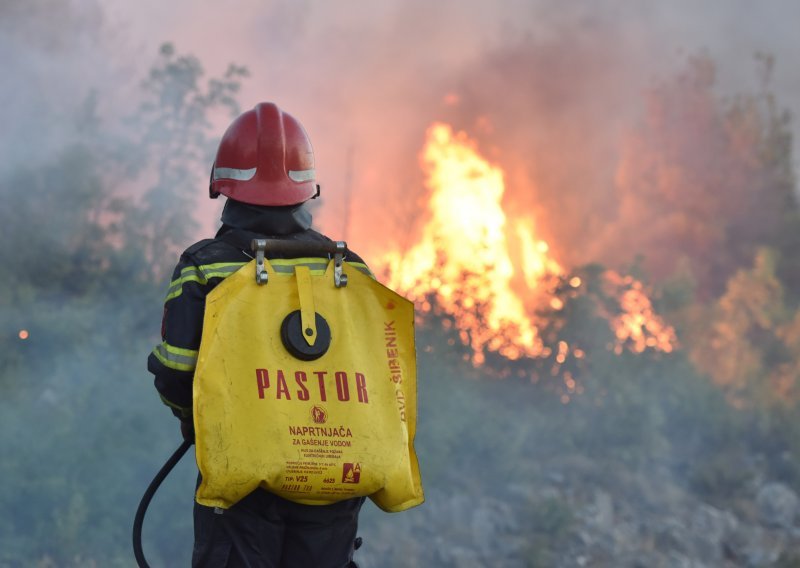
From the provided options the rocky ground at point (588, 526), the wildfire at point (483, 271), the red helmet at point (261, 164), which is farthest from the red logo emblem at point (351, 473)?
the wildfire at point (483, 271)

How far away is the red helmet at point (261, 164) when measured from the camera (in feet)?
9.49

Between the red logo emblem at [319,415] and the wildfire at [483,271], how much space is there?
29.4ft

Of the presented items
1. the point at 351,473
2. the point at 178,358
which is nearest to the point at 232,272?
the point at 178,358

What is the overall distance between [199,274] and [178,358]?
0.76ft

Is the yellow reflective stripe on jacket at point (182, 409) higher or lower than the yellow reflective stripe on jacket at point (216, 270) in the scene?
lower

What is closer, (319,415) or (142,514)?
(319,415)

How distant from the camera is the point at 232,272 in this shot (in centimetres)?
269

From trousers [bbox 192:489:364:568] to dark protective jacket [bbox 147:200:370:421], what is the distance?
0.30m

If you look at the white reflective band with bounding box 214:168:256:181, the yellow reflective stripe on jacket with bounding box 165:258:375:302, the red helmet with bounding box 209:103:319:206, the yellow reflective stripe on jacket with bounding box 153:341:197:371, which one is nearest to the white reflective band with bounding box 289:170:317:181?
the red helmet with bounding box 209:103:319:206

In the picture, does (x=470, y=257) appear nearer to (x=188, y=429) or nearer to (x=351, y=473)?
(x=188, y=429)

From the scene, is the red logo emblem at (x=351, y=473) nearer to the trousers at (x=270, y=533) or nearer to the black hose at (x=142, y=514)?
the trousers at (x=270, y=533)

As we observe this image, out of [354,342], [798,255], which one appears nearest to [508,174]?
[798,255]

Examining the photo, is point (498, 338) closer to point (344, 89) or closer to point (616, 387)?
point (616, 387)

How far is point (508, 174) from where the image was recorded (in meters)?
14.3
